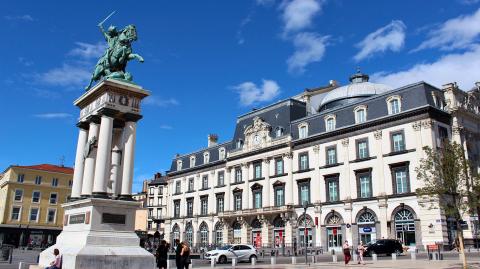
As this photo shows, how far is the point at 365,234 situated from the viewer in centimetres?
4681

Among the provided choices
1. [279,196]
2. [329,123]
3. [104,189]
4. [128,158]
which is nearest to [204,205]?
[279,196]

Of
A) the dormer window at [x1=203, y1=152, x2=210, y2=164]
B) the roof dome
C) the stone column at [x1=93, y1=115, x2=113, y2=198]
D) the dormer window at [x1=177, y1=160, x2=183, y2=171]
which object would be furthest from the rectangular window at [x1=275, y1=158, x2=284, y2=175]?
the stone column at [x1=93, y1=115, x2=113, y2=198]

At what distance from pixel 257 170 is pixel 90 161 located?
40501 mm

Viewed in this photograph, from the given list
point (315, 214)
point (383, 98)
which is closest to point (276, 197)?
point (315, 214)

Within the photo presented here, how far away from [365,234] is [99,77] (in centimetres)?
3391

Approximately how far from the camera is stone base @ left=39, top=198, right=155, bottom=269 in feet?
57.7

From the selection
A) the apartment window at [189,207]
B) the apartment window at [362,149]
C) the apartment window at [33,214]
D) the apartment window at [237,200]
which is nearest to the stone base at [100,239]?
the apartment window at [362,149]

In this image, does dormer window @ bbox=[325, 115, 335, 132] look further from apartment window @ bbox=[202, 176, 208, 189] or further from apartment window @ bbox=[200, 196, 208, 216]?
apartment window @ bbox=[200, 196, 208, 216]

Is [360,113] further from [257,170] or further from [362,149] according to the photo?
[257,170]

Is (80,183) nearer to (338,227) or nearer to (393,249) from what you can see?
(393,249)

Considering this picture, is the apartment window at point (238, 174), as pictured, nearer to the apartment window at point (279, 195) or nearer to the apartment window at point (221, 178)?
the apartment window at point (221, 178)

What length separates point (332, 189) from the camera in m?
50.7

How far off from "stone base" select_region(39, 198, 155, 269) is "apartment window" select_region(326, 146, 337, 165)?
34731 millimetres

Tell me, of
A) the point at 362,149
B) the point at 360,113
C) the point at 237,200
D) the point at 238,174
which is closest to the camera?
the point at 362,149
